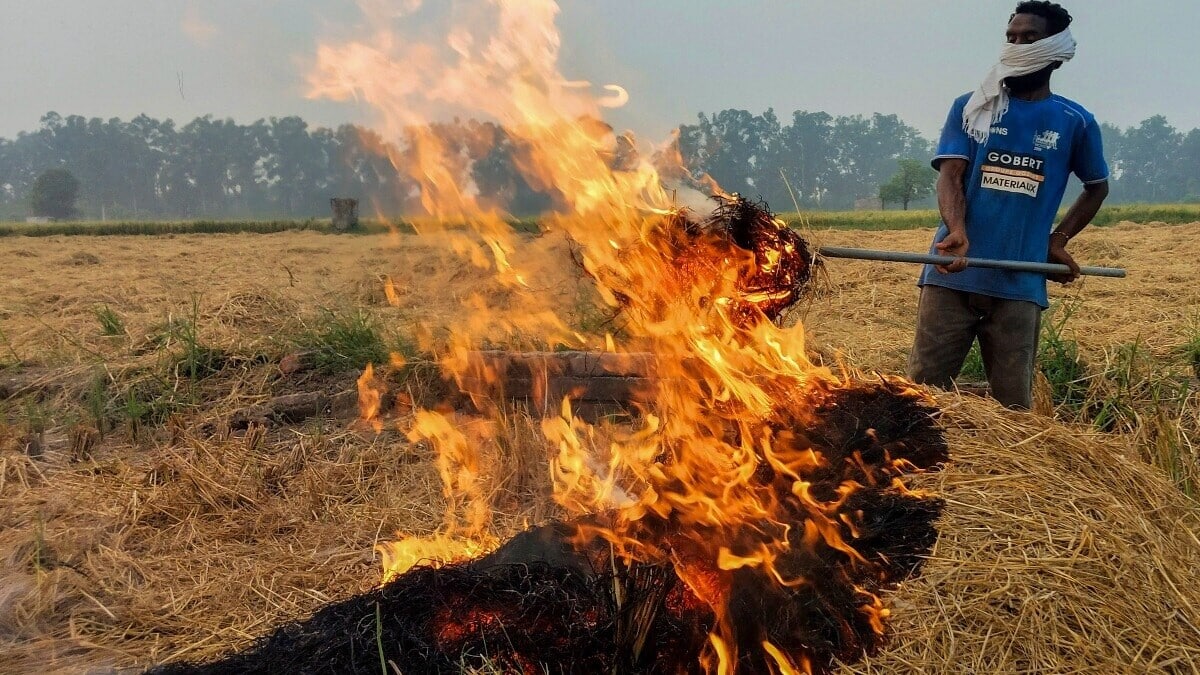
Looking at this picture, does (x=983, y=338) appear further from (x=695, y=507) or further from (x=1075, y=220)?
(x=695, y=507)

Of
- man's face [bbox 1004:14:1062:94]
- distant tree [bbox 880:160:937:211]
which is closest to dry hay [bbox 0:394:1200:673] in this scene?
man's face [bbox 1004:14:1062:94]

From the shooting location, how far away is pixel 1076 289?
8117 mm

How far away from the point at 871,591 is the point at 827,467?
56 centimetres

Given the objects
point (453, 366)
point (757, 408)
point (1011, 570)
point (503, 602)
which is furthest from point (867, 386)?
point (453, 366)

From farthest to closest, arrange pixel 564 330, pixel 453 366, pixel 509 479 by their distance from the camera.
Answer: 1. pixel 564 330
2. pixel 453 366
3. pixel 509 479

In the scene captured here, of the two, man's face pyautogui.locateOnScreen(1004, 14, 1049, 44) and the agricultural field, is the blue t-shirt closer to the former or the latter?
man's face pyautogui.locateOnScreen(1004, 14, 1049, 44)

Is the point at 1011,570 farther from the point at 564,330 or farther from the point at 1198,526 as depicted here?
the point at 564,330

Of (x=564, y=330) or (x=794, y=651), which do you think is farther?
(x=564, y=330)

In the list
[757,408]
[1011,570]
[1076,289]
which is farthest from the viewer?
[1076,289]

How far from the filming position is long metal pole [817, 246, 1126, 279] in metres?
2.92

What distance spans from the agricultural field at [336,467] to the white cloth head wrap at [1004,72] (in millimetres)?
945

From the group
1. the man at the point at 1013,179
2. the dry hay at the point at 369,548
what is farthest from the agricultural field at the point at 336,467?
the man at the point at 1013,179

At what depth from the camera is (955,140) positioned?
142 inches

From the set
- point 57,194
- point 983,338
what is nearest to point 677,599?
point 983,338
